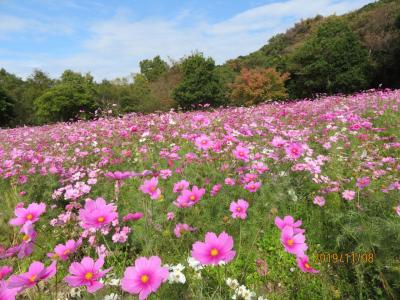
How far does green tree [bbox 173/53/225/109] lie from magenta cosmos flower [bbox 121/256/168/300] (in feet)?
62.6

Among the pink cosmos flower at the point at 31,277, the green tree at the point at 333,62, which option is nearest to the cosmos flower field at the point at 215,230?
the pink cosmos flower at the point at 31,277

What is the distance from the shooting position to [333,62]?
17688mm

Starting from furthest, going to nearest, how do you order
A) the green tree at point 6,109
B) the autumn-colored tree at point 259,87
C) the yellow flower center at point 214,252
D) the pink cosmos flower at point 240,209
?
1. the green tree at point 6,109
2. the autumn-colored tree at point 259,87
3. the pink cosmos flower at point 240,209
4. the yellow flower center at point 214,252

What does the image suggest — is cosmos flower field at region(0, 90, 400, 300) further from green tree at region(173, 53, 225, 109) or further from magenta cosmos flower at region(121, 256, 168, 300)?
green tree at region(173, 53, 225, 109)

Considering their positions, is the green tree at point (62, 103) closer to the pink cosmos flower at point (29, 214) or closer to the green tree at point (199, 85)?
the green tree at point (199, 85)

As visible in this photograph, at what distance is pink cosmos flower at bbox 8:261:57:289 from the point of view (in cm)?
92

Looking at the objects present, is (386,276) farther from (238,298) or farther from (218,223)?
(218,223)

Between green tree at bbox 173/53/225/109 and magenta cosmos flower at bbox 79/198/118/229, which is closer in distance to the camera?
→ magenta cosmos flower at bbox 79/198/118/229

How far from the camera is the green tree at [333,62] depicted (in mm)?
17391

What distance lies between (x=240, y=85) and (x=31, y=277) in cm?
1683

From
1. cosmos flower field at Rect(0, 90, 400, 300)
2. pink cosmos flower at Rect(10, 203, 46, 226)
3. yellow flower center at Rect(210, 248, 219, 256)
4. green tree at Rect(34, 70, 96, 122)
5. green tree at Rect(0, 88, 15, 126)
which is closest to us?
yellow flower center at Rect(210, 248, 219, 256)

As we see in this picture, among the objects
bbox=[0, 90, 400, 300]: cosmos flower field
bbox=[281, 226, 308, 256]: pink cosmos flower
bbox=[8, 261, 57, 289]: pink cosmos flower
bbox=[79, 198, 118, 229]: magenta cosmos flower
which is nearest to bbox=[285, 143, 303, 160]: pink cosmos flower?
bbox=[0, 90, 400, 300]: cosmos flower field

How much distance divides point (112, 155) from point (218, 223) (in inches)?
79.7

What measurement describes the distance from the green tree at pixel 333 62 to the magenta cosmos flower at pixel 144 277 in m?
17.6
